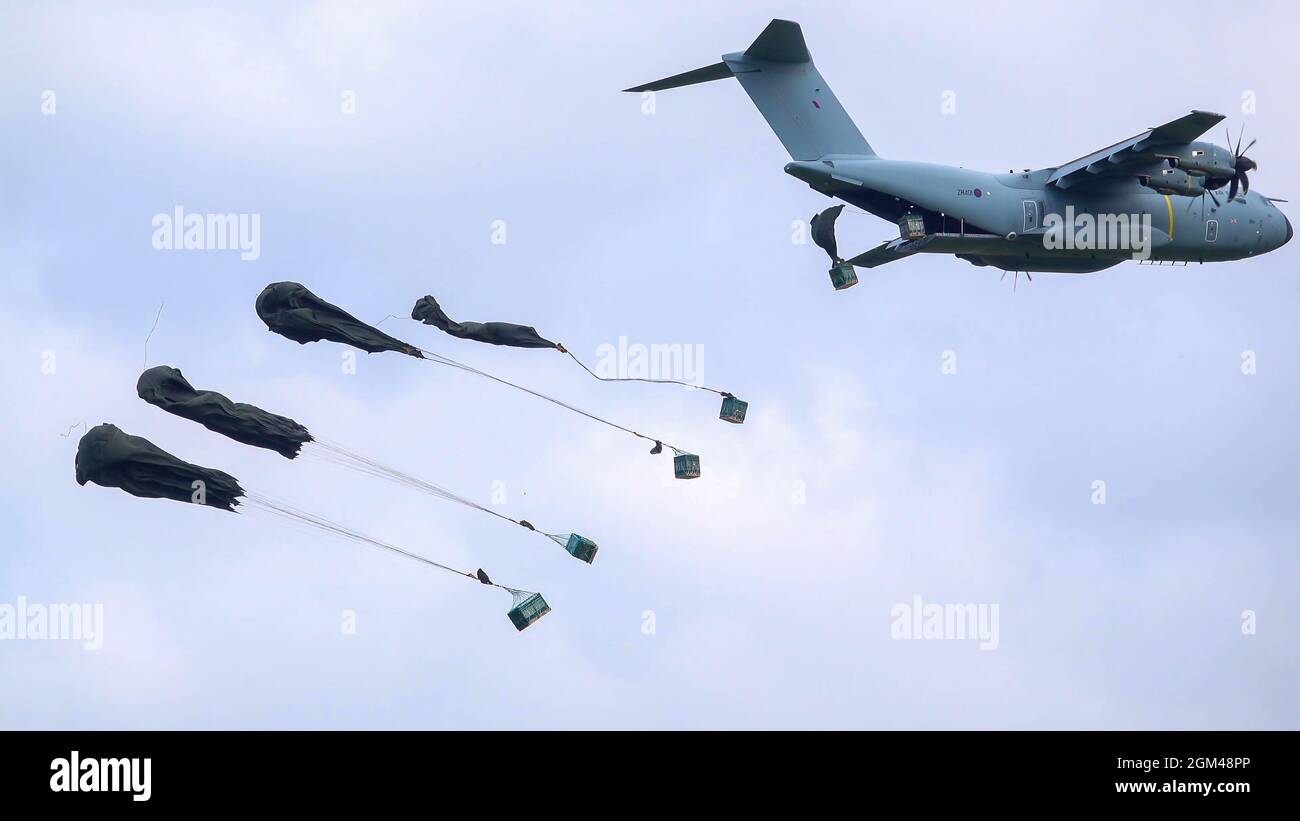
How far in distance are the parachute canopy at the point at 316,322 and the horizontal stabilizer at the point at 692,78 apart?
793 cm

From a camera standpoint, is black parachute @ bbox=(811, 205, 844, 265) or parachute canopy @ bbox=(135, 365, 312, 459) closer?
parachute canopy @ bbox=(135, 365, 312, 459)

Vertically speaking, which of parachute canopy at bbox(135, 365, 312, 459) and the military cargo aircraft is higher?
the military cargo aircraft

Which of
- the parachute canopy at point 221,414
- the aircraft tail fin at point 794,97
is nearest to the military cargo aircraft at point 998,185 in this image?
the aircraft tail fin at point 794,97

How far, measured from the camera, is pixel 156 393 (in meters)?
34.6

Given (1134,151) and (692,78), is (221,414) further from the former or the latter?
(1134,151)

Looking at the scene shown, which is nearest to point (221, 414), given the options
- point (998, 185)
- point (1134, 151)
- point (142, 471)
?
point (142, 471)

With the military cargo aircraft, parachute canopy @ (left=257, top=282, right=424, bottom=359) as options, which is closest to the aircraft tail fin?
the military cargo aircraft

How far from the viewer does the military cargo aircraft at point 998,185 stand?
126ft

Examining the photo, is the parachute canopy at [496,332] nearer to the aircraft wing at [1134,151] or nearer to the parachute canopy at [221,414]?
the parachute canopy at [221,414]

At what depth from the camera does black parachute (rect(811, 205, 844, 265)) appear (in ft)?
126

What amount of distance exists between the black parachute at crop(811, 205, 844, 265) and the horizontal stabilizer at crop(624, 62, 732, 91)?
3910mm

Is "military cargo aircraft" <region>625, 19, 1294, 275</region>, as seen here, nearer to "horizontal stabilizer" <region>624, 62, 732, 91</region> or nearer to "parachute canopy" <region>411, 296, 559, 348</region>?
"horizontal stabilizer" <region>624, 62, 732, 91</region>

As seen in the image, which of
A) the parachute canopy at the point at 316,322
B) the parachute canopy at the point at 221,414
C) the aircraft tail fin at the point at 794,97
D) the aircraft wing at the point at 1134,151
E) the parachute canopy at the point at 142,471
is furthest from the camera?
the aircraft tail fin at the point at 794,97

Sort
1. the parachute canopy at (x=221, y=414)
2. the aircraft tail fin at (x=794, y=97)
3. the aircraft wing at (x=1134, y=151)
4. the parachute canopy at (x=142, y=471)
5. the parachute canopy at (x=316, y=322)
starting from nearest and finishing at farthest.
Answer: the parachute canopy at (x=142, y=471)
the parachute canopy at (x=221, y=414)
the parachute canopy at (x=316, y=322)
the aircraft wing at (x=1134, y=151)
the aircraft tail fin at (x=794, y=97)
